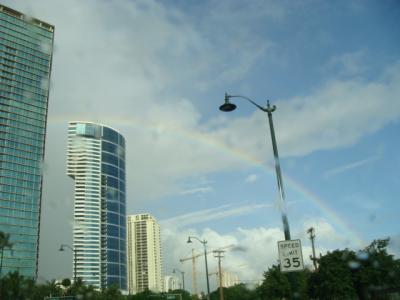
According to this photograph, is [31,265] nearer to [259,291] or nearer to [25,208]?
[25,208]

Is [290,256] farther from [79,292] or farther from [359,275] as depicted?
[79,292]

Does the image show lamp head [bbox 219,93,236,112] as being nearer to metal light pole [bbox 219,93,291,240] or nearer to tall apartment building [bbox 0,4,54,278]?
metal light pole [bbox 219,93,291,240]

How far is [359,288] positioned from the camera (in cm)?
5156

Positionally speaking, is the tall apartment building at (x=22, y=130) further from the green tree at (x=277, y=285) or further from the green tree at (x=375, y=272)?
the green tree at (x=375, y=272)

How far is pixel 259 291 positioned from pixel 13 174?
131933 mm

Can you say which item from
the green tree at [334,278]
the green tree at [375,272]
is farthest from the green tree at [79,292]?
the green tree at [375,272]

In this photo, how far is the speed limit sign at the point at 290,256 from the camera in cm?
1439

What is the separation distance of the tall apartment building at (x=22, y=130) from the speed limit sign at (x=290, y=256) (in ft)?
546

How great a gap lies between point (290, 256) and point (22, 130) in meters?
181

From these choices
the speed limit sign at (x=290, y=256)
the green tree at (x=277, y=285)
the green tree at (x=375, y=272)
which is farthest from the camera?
the green tree at (x=277, y=285)

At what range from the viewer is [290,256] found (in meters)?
14.5

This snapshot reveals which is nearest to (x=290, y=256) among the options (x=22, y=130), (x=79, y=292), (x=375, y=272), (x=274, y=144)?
(x=274, y=144)

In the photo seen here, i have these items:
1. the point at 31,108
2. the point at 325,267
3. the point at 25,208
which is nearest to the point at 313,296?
the point at 325,267

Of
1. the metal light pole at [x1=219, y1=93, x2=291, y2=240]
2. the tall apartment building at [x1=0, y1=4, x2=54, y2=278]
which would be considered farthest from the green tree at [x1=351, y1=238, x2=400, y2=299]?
the tall apartment building at [x1=0, y1=4, x2=54, y2=278]
